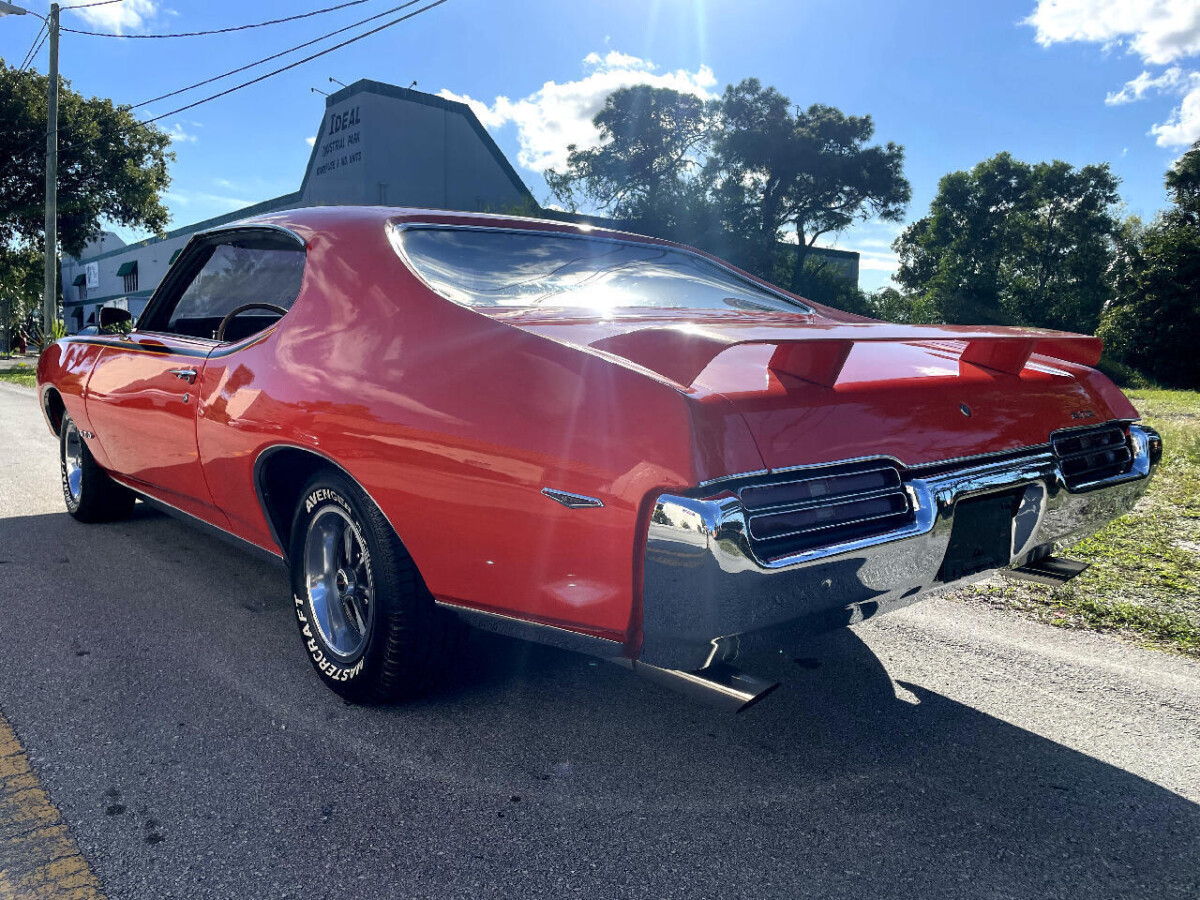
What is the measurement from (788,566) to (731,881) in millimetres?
674

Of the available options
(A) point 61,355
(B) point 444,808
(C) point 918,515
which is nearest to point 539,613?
(B) point 444,808

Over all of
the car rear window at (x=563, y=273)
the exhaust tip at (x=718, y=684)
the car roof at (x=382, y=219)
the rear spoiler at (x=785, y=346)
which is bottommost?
the exhaust tip at (x=718, y=684)

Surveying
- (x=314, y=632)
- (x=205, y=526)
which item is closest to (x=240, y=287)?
(x=205, y=526)

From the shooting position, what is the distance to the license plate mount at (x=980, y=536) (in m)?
2.20

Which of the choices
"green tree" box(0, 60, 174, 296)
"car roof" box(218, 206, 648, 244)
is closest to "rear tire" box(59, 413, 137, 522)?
"car roof" box(218, 206, 648, 244)

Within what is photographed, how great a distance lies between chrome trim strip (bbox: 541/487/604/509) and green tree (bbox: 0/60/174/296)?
102 ft

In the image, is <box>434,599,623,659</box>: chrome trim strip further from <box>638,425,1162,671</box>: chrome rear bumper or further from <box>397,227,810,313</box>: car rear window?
<box>397,227,810,313</box>: car rear window

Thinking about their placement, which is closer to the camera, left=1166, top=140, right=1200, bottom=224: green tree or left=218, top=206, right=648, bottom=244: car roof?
left=218, top=206, right=648, bottom=244: car roof

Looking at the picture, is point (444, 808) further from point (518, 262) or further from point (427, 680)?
point (518, 262)

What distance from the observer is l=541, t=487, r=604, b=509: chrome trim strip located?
1916 mm

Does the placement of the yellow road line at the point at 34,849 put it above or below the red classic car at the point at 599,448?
below

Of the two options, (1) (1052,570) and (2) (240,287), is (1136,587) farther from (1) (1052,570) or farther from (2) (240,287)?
(2) (240,287)

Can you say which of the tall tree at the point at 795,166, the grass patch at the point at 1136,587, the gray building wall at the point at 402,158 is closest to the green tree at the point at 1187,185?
the tall tree at the point at 795,166

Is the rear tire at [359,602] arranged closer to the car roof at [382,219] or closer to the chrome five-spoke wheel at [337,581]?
the chrome five-spoke wheel at [337,581]
